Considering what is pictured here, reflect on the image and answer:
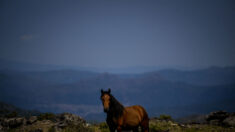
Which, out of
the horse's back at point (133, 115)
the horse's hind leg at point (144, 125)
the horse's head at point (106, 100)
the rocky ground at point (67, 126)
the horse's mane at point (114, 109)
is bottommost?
the rocky ground at point (67, 126)

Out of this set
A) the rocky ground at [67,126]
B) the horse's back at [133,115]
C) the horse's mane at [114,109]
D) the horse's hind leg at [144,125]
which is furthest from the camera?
the rocky ground at [67,126]

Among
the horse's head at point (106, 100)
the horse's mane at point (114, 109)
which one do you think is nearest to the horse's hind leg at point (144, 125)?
the horse's mane at point (114, 109)

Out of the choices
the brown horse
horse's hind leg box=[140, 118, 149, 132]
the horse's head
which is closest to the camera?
the horse's head

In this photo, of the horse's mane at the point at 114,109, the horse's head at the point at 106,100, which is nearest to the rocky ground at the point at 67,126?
the horse's mane at the point at 114,109

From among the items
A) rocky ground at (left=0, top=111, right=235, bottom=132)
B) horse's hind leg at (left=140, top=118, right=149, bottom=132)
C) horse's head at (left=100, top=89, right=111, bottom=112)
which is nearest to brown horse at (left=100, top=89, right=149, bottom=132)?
horse's head at (left=100, top=89, right=111, bottom=112)

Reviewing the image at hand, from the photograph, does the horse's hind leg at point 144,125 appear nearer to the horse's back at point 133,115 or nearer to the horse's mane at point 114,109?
the horse's back at point 133,115

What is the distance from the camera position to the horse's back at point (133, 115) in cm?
1304

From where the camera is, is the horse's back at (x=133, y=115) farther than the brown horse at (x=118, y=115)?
Yes

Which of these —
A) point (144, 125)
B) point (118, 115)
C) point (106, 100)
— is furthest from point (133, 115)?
point (106, 100)

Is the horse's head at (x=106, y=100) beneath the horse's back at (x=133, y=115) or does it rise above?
above

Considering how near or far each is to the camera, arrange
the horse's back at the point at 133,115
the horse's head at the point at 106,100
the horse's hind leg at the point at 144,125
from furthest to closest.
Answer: the horse's hind leg at the point at 144,125 < the horse's back at the point at 133,115 < the horse's head at the point at 106,100

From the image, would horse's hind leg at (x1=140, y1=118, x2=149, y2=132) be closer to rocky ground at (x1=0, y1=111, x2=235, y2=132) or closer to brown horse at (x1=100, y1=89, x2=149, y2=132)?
brown horse at (x1=100, y1=89, x2=149, y2=132)

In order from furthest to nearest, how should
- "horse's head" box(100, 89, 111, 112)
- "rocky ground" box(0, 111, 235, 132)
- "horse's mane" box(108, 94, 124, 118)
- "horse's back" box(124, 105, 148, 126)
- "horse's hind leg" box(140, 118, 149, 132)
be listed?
"rocky ground" box(0, 111, 235, 132) < "horse's hind leg" box(140, 118, 149, 132) < "horse's back" box(124, 105, 148, 126) < "horse's mane" box(108, 94, 124, 118) < "horse's head" box(100, 89, 111, 112)

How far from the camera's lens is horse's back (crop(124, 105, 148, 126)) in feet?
42.8
